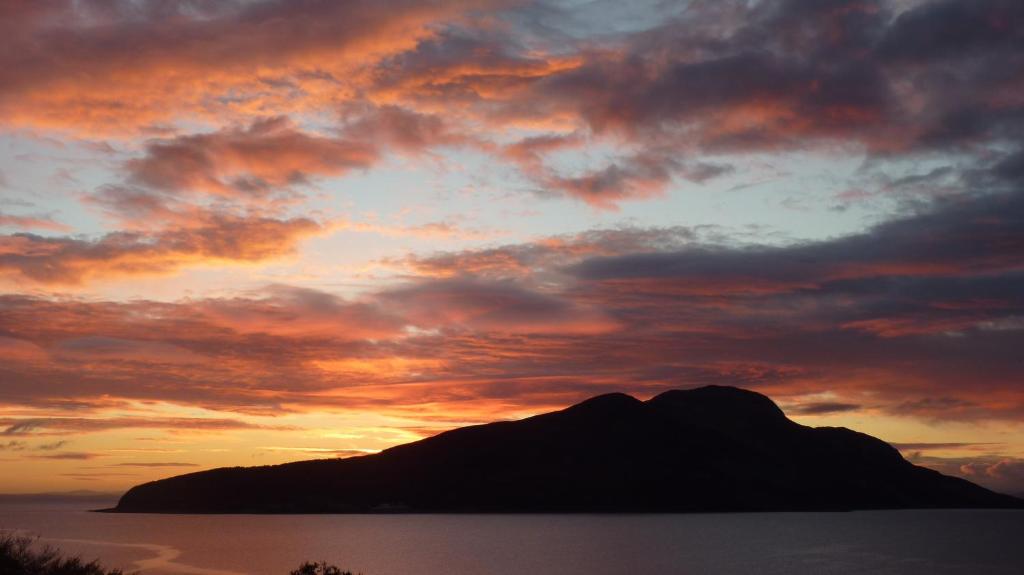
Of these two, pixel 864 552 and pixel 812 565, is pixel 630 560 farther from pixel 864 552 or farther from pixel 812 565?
pixel 864 552

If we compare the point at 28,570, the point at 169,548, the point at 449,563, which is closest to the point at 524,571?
the point at 449,563

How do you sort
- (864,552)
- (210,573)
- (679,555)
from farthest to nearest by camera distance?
(864,552) → (679,555) → (210,573)

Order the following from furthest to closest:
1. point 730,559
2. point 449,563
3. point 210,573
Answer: point 730,559
point 449,563
point 210,573

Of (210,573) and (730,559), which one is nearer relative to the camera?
(210,573)

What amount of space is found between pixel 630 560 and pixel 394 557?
4415 centimetres

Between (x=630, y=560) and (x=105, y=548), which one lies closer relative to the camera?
(x=630, y=560)

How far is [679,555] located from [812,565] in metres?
28.9

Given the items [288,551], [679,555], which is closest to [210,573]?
[288,551]

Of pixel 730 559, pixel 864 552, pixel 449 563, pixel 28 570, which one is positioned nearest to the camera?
pixel 28 570

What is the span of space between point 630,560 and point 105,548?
10497 centimetres

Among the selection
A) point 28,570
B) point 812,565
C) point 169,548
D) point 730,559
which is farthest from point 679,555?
point 28,570

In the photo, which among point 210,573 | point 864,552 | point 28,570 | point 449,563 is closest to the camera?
point 28,570

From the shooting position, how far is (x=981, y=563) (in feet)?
570

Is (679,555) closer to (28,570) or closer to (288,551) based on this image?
(288,551)
